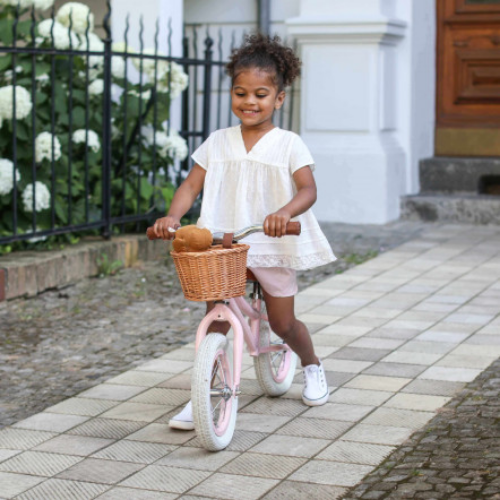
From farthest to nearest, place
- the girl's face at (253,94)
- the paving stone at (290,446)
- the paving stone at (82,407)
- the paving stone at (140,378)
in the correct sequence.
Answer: the paving stone at (140,378), the paving stone at (82,407), the girl's face at (253,94), the paving stone at (290,446)

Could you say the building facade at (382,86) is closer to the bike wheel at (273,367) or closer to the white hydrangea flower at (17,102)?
the white hydrangea flower at (17,102)

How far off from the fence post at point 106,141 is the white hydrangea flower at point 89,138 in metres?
0.12

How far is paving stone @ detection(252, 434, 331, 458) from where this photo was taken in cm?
397

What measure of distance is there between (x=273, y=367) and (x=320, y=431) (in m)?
0.58

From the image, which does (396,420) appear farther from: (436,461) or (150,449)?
(150,449)

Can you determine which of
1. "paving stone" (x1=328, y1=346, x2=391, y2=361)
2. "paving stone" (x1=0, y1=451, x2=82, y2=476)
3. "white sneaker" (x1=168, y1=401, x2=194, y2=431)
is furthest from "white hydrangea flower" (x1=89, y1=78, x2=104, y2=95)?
"paving stone" (x1=0, y1=451, x2=82, y2=476)

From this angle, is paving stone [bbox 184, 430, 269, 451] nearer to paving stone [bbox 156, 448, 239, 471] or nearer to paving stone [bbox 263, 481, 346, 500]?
paving stone [bbox 156, 448, 239, 471]

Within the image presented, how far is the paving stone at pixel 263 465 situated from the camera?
3758 mm

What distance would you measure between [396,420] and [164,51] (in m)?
5.31

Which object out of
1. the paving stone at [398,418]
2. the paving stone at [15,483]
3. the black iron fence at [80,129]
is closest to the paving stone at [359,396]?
the paving stone at [398,418]

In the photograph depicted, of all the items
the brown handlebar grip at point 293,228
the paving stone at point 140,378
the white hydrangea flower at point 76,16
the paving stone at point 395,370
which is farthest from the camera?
the white hydrangea flower at point 76,16

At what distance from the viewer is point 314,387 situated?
15.0 ft

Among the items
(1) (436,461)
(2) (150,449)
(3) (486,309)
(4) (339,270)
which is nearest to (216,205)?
(2) (150,449)

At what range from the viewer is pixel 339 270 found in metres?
7.72
